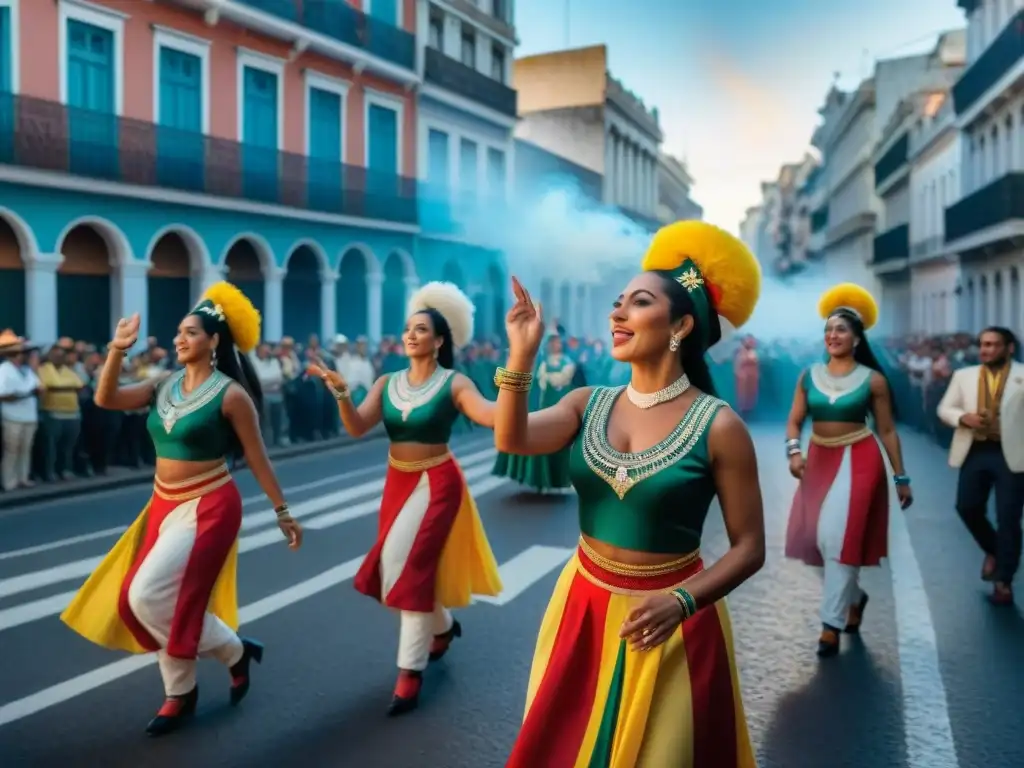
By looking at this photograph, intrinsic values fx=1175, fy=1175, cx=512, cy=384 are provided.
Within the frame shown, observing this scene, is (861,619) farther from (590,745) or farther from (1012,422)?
(590,745)

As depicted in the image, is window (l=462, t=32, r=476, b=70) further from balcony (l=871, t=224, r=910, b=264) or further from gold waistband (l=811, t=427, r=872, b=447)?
gold waistband (l=811, t=427, r=872, b=447)

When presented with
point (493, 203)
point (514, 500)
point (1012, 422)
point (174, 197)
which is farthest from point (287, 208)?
point (1012, 422)

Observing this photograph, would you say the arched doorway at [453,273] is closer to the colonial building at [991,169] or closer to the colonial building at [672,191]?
the colonial building at [991,169]

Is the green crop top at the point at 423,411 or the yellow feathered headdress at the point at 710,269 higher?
the yellow feathered headdress at the point at 710,269

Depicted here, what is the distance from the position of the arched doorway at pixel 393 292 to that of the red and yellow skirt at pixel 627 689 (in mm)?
27968

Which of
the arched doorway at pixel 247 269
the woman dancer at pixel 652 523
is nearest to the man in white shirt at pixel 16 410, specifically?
the woman dancer at pixel 652 523

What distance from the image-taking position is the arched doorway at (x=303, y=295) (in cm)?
2802

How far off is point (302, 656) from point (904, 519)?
697cm

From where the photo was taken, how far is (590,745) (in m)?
3.19

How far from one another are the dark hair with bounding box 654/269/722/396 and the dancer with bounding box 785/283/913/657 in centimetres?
339

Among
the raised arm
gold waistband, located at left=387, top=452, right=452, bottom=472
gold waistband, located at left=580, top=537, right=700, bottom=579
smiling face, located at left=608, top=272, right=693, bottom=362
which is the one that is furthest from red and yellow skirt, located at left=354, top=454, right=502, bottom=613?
smiling face, located at left=608, top=272, right=693, bottom=362

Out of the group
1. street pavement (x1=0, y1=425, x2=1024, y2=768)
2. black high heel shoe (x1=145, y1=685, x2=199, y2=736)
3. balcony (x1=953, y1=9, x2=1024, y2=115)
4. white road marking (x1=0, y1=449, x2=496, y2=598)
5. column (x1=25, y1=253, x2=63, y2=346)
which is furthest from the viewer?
balcony (x1=953, y1=9, x2=1024, y2=115)

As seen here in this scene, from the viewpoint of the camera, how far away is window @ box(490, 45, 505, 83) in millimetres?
37500

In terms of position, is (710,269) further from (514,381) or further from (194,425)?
(194,425)
